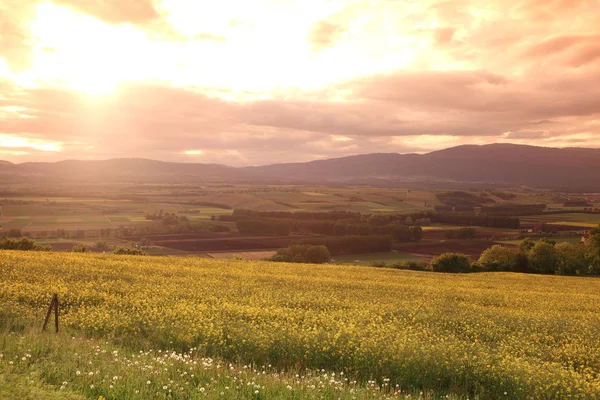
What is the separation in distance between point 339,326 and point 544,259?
73.9 m

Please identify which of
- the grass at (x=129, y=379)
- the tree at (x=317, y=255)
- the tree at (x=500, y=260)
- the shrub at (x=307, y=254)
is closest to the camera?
the grass at (x=129, y=379)

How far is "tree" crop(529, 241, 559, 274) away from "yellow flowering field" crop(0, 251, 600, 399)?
51.4 metres

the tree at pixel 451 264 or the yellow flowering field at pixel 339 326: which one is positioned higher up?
the yellow flowering field at pixel 339 326

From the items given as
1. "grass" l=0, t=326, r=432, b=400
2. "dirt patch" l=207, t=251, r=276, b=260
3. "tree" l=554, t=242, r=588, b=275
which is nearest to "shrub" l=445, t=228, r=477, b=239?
"tree" l=554, t=242, r=588, b=275

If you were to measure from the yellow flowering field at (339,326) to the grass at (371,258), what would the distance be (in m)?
58.3

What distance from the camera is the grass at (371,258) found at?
8819cm

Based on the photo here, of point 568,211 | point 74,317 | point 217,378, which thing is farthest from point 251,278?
point 568,211

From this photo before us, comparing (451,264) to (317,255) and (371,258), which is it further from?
(317,255)

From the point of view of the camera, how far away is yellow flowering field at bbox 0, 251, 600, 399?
12.4 metres

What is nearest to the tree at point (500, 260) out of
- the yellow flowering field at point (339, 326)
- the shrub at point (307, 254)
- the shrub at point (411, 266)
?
the shrub at point (411, 266)

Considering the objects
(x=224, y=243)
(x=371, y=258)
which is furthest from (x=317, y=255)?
(x=224, y=243)

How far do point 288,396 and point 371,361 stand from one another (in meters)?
4.31

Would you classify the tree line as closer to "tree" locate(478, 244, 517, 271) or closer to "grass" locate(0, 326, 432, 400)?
"tree" locate(478, 244, 517, 271)

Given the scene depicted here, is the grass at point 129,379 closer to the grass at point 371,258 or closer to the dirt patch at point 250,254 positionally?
the dirt patch at point 250,254
